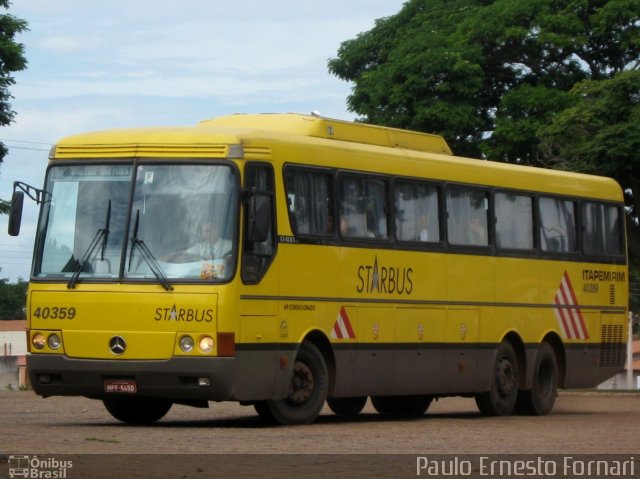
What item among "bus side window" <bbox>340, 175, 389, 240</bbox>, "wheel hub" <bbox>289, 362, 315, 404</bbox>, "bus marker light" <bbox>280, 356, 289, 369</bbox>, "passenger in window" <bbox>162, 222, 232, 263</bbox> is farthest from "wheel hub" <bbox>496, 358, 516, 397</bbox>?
"passenger in window" <bbox>162, 222, 232, 263</bbox>

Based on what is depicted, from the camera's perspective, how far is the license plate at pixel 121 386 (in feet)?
58.8

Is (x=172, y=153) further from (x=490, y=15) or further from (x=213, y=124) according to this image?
(x=490, y=15)

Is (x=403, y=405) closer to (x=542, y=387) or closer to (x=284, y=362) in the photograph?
(x=542, y=387)

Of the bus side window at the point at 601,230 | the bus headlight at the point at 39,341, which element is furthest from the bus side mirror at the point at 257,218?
the bus side window at the point at 601,230

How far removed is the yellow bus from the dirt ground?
525mm

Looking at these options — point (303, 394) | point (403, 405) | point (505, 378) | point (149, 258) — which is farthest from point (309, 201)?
point (505, 378)

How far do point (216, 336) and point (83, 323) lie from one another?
1479 mm

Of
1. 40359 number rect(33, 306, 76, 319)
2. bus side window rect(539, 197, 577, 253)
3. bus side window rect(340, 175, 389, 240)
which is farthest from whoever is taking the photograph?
bus side window rect(539, 197, 577, 253)

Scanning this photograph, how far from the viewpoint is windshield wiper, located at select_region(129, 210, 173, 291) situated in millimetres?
17953

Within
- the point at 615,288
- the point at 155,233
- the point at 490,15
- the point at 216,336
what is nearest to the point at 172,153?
the point at 155,233

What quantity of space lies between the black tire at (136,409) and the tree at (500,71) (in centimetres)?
2366

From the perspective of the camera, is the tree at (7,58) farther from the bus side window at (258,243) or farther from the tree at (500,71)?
the bus side window at (258,243)

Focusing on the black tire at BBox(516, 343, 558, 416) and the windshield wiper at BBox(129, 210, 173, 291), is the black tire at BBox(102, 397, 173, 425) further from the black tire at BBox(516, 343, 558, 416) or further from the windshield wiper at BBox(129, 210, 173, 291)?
the black tire at BBox(516, 343, 558, 416)

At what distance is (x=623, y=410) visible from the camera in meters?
27.7
